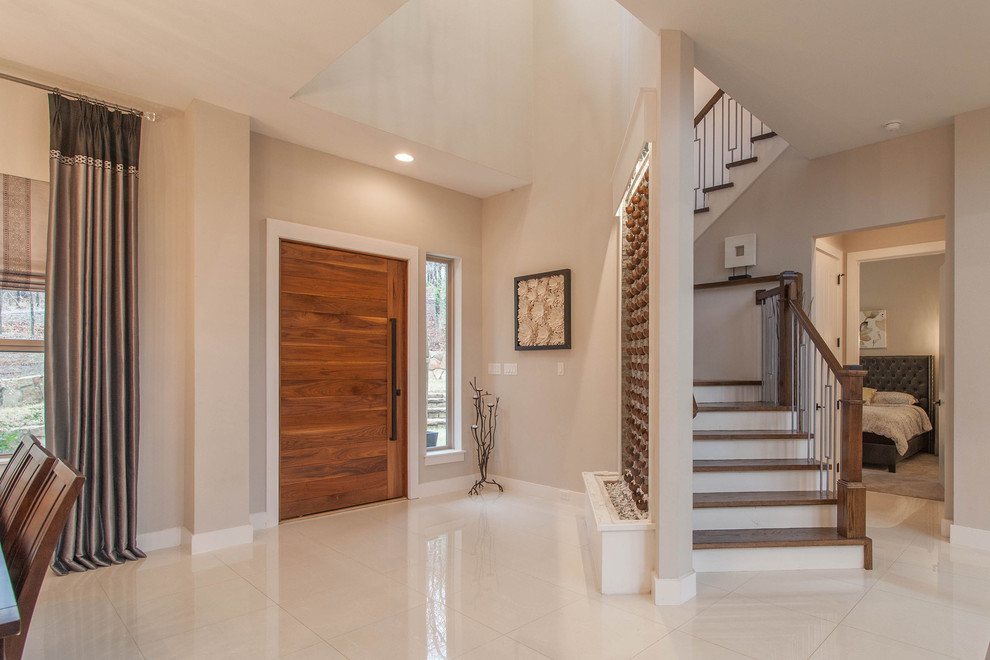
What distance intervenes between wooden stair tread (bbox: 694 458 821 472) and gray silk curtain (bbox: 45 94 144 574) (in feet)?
11.0

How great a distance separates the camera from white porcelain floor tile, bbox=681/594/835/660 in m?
2.16

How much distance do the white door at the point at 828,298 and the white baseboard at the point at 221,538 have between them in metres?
4.54

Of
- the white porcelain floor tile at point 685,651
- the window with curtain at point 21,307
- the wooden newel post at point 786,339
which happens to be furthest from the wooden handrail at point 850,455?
the window with curtain at point 21,307

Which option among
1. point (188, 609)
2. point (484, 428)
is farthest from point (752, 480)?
point (188, 609)

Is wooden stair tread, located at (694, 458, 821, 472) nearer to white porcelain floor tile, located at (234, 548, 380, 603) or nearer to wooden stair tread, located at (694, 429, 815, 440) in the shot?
wooden stair tread, located at (694, 429, 815, 440)

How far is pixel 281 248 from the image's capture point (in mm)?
3945

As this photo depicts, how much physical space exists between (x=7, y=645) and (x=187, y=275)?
2.58 metres

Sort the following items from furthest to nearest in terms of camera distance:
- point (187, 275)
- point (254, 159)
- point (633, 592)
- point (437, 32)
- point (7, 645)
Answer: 1. point (437, 32)
2. point (254, 159)
3. point (187, 275)
4. point (633, 592)
5. point (7, 645)

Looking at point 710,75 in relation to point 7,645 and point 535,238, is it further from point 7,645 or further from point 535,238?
point 7,645

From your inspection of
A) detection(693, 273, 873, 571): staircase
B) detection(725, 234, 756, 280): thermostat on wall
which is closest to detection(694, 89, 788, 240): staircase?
detection(725, 234, 756, 280): thermostat on wall

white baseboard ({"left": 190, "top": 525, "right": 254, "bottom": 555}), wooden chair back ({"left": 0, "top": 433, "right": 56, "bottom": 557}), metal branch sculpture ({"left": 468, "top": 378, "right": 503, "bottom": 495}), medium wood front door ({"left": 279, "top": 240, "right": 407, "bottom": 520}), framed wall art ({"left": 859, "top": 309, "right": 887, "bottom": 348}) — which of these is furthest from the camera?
framed wall art ({"left": 859, "top": 309, "right": 887, "bottom": 348})

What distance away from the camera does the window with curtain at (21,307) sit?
299cm

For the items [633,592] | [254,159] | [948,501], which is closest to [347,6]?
[254,159]

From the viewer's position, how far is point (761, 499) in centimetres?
315
